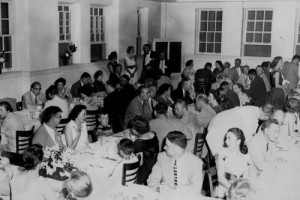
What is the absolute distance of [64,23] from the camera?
12102 mm

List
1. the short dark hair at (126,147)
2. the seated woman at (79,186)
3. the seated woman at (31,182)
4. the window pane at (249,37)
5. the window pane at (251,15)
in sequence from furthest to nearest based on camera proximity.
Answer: the window pane at (249,37)
the window pane at (251,15)
the short dark hair at (126,147)
the seated woman at (31,182)
the seated woman at (79,186)

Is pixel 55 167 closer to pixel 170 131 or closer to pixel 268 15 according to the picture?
pixel 170 131

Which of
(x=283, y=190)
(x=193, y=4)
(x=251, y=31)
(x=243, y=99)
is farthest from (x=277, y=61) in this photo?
(x=283, y=190)

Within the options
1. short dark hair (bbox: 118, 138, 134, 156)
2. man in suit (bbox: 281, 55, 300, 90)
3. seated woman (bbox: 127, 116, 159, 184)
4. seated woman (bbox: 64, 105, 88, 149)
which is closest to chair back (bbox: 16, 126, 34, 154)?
seated woman (bbox: 64, 105, 88, 149)

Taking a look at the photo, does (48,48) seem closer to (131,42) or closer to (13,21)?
(13,21)

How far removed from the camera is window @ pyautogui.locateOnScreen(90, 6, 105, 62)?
13344 mm

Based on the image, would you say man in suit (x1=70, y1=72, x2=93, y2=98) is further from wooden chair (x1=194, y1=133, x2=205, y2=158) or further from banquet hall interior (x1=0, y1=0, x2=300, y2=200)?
wooden chair (x1=194, y1=133, x2=205, y2=158)

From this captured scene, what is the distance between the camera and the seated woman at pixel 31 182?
394 centimetres

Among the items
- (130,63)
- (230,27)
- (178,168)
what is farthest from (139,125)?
(230,27)

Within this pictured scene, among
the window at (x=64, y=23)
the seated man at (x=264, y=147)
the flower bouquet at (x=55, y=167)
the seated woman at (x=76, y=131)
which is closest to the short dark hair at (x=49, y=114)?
the seated woman at (x=76, y=131)

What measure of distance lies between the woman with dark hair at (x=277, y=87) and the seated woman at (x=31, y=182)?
18.4ft

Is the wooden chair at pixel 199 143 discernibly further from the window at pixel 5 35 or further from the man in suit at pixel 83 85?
the window at pixel 5 35

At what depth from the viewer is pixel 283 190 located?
4.55m

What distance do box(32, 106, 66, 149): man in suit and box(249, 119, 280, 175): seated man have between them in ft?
8.29
